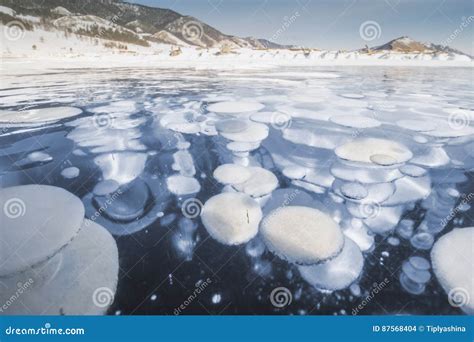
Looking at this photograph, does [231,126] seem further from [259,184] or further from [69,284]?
[69,284]

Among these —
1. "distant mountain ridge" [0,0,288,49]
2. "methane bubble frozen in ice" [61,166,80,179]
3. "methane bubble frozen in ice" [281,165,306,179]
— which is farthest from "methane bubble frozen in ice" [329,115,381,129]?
"distant mountain ridge" [0,0,288,49]

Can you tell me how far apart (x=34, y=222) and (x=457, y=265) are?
184 centimetres

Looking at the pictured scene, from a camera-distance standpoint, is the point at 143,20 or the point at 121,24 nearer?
the point at 121,24

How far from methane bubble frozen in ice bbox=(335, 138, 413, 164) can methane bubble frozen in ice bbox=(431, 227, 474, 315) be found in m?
0.62

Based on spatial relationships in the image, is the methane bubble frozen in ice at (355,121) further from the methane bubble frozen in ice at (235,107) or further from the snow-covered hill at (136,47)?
the snow-covered hill at (136,47)

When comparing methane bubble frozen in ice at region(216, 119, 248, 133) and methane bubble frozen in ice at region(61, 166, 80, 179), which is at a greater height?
methane bubble frozen in ice at region(216, 119, 248, 133)

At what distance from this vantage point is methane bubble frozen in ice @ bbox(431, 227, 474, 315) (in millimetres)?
1111

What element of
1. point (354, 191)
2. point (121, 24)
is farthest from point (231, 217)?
point (121, 24)

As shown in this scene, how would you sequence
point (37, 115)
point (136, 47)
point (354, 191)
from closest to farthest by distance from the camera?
point (354, 191) < point (37, 115) < point (136, 47)

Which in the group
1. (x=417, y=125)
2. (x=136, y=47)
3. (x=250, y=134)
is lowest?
(x=136, y=47)

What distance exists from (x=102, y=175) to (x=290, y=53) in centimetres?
1596

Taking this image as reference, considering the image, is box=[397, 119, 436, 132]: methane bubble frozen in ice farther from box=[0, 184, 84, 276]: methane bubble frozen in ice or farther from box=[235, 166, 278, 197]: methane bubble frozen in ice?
box=[0, 184, 84, 276]: methane bubble frozen in ice

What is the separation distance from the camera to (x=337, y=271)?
1.19 meters

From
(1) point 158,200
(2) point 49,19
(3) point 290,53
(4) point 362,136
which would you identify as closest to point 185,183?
(1) point 158,200
